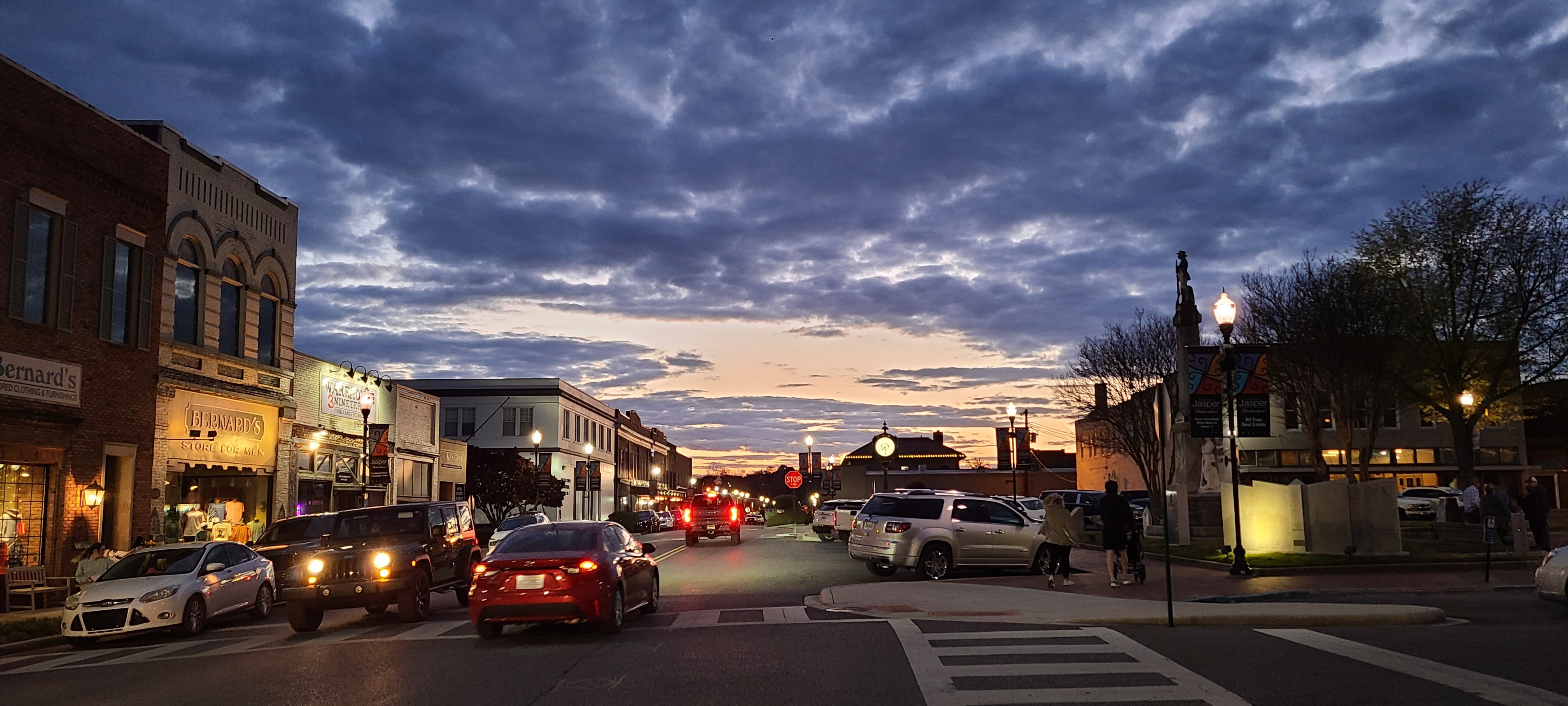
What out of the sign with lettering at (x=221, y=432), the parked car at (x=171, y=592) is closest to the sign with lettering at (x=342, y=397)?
the sign with lettering at (x=221, y=432)

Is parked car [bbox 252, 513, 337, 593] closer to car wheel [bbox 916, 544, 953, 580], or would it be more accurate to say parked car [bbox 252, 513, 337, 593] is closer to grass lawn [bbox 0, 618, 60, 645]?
grass lawn [bbox 0, 618, 60, 645]

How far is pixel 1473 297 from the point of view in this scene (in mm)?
37844

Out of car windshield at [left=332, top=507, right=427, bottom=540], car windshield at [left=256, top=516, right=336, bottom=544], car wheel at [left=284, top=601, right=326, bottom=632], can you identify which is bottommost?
car wheel at [left=284, top=601, right=326, bottom=632]

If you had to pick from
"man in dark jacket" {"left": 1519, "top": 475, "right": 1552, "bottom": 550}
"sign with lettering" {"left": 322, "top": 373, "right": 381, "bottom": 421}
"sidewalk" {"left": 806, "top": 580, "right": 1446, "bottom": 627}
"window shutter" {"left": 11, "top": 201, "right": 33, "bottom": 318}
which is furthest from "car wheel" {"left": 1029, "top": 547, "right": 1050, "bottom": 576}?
"sign with lettering" {"left": 322, "top": 373, "right": 381, "bottom": 421}

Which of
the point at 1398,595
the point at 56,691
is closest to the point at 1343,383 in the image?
the point at 1398,595

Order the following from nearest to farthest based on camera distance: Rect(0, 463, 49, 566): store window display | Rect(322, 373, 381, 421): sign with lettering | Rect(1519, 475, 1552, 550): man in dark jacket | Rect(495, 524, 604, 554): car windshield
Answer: Rect(495, 524, 604, 554): car windshield → Rect(0, 463, 49, 566): store window display → Rect(1519, 475, 1552, 550): man in dark jacket → Rect(322, 373, 381, 421): sign with lettering

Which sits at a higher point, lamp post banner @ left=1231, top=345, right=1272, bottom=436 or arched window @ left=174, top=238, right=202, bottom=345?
arched window @ left=174, top=238, right=202, bottom=345

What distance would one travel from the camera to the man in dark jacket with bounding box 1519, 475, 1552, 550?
84.5 ft

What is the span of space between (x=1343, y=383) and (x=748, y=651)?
3256 cm

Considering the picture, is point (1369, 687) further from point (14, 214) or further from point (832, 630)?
point (14, 214)

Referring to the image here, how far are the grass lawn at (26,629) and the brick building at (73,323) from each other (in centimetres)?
355

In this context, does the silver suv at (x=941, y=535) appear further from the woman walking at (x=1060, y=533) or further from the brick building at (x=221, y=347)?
the brick building at (x=221, y=347)

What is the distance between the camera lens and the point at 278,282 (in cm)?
3391

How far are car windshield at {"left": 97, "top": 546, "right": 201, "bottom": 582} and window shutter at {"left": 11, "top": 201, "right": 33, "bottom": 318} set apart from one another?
7492mm
